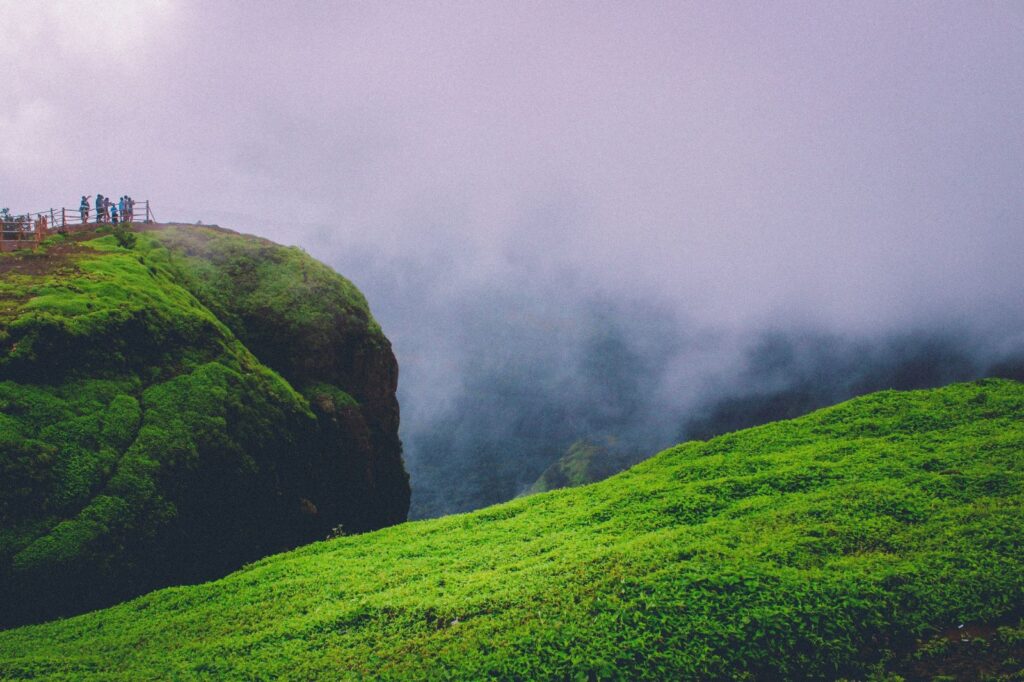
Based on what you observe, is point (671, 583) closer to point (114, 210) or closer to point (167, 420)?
point (167, 420)

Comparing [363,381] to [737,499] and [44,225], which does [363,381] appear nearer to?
[44,225]

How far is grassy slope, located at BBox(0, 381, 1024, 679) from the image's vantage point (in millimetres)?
7809

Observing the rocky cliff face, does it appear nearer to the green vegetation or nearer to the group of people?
the group of people

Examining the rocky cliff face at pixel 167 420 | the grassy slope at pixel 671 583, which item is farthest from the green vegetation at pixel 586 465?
the grassy slope at pixel 671 583

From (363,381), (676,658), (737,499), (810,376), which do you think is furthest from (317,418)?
(810,376)

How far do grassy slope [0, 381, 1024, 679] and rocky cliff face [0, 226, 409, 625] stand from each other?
230cm

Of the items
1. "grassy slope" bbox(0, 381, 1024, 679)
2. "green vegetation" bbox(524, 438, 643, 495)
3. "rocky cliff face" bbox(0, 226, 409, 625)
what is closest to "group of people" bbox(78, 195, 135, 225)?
"rocky cliff face" bbox(0, 226, 409, 625)

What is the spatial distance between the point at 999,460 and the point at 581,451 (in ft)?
393

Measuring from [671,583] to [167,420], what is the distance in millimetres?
15009

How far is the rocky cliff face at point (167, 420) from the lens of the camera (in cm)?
1406

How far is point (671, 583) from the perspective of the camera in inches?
351

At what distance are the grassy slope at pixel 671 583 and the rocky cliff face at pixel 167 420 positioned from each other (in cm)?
230

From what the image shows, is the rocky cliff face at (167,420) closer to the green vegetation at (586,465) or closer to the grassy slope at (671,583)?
the grassy slope at (671,583)

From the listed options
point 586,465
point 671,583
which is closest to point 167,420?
point 671,583
